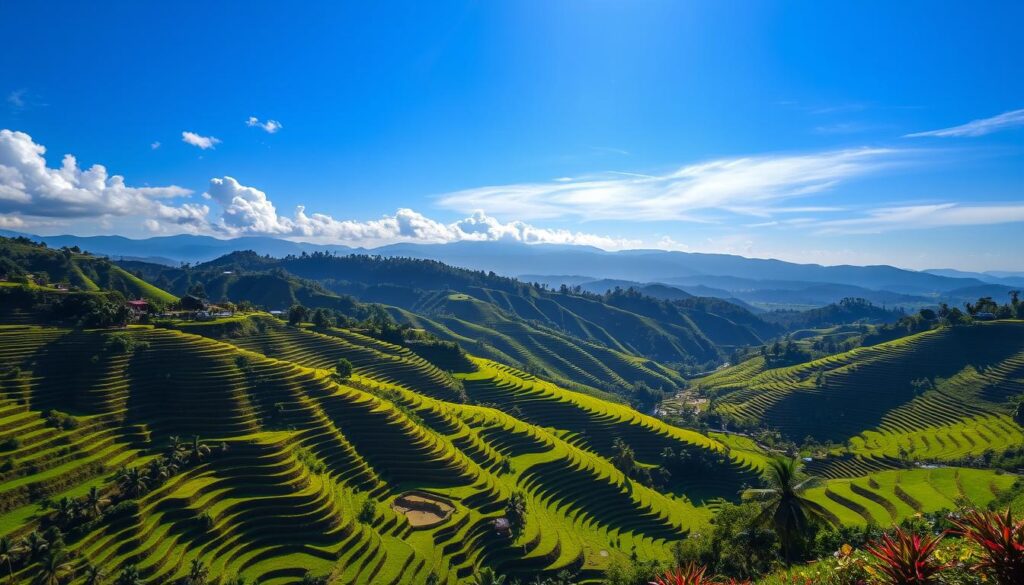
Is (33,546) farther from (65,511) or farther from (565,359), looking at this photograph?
(565,359)

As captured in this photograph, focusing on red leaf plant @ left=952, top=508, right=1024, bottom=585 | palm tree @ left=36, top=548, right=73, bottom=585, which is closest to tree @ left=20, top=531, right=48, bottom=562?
palm tree @ left=36, top=548, right=73, bottom=585

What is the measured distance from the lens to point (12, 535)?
32688 mm

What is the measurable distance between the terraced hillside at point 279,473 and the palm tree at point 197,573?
1666mm

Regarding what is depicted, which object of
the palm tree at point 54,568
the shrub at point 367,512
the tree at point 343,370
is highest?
the tree at point 343,370

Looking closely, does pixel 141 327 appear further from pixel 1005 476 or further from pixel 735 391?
pixel 735 391

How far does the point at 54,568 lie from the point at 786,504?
4290 cm

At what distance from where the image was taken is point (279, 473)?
44562 millimetres

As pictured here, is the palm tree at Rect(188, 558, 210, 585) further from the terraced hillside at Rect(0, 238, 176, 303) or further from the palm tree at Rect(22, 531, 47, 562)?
the terraced hillside at Rect(0, 238, 176, 303)

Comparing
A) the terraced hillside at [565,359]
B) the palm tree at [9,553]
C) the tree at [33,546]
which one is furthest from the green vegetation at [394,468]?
the terraced hillside at [565,359]

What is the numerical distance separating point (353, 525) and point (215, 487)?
1230cm

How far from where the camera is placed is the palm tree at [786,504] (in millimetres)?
23891

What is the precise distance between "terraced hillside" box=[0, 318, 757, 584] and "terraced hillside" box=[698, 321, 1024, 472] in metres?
40.2

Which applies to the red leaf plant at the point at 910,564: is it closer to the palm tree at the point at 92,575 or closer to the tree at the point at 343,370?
the palm tree at the point at 92,575

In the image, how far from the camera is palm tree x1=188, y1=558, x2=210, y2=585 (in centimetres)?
3322
